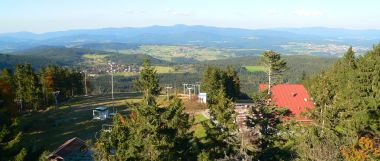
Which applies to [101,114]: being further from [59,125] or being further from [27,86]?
[27,86]

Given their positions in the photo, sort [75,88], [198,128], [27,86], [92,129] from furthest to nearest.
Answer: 1. [75,88]
2. [27,86]
3. [92,129]
4. [198,128]

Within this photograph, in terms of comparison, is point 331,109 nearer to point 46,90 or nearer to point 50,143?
A: point 50,143

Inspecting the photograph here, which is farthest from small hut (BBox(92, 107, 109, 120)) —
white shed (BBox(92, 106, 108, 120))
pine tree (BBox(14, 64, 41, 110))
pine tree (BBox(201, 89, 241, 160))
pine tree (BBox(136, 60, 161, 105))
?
pine tree (BBox(136, 60, 161, 105))

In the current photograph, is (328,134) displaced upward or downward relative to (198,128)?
upward

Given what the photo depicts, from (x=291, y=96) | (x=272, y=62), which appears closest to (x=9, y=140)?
(x=291, y=96)

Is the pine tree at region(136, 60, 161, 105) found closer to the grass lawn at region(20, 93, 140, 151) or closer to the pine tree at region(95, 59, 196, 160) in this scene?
the pine tree at region(95, 59, 196, 160)

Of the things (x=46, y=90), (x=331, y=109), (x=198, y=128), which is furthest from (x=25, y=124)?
(x=331, y=109)

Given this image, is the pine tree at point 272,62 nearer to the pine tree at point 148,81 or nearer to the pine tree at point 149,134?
the pine tree at point 149,134
